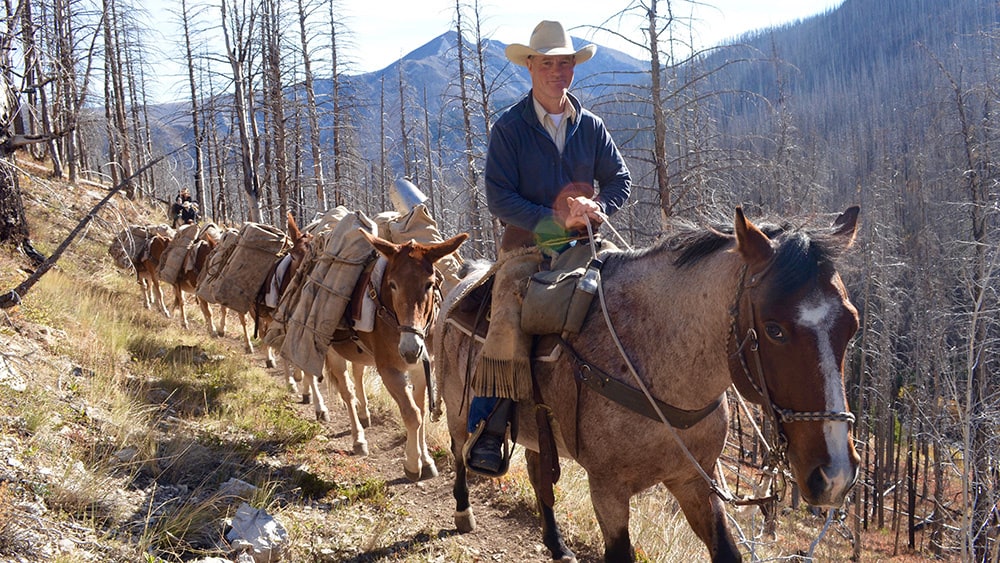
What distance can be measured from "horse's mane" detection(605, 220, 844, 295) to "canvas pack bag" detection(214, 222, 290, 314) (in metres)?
8.01

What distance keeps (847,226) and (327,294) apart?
548 centimetres

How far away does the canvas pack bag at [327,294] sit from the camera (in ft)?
22.2

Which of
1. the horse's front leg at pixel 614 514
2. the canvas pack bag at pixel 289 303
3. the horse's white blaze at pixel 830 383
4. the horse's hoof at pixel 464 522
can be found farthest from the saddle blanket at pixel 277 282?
the horse's white blaze at pixel 830 383

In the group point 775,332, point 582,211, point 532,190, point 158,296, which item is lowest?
point 158,296

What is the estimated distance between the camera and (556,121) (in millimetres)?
3910

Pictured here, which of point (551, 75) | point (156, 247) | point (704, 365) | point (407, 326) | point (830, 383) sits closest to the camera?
point (830, 383)

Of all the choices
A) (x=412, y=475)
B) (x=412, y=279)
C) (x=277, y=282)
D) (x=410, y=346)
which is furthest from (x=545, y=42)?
(x=277, y=282)

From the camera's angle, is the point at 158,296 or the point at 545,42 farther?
the point at 158,296

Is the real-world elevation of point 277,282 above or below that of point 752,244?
below

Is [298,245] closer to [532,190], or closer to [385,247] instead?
[385,247]

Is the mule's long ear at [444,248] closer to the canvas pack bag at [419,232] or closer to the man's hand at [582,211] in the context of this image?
the canvas pack bag at [419,232]

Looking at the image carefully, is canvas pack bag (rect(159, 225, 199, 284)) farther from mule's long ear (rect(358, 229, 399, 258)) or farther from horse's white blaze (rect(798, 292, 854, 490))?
horse's white blaze (rect(798, 292, 854, 490))

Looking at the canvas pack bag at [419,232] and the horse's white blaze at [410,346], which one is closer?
the horse's white blaze at [410,346]

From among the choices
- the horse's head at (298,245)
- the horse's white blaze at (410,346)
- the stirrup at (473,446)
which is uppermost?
the horse's head at (298,245)
